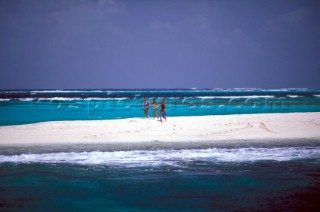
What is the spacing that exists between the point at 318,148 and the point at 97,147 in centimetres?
927

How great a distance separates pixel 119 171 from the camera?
40.0ft

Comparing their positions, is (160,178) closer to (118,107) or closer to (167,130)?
(167,130)

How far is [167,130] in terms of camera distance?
2188 centimetres

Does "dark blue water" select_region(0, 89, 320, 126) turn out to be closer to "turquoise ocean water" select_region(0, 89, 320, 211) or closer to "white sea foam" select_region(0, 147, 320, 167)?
"white sea foam" select_region(0, 147, 320, 167)

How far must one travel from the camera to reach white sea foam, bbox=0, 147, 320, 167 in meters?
13.9

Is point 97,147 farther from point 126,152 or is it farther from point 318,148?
point 318,148

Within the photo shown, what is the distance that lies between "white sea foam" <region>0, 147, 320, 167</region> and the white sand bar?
331 centimetres

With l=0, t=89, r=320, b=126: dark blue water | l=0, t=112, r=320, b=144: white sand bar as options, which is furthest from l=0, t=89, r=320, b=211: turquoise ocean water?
l=0, t=89, r=320, b=126: dark blue water

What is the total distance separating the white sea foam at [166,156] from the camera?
1388 cm

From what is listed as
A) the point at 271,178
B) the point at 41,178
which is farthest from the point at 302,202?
the point at 41,178

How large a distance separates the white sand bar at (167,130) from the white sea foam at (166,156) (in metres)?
3.31

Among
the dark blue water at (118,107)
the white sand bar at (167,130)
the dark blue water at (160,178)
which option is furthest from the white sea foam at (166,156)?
the dark blue water at (118,107)

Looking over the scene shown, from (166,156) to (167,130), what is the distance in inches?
276

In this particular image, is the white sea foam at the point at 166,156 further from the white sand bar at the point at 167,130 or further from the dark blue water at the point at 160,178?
the white sand bar at the point at 167,130
